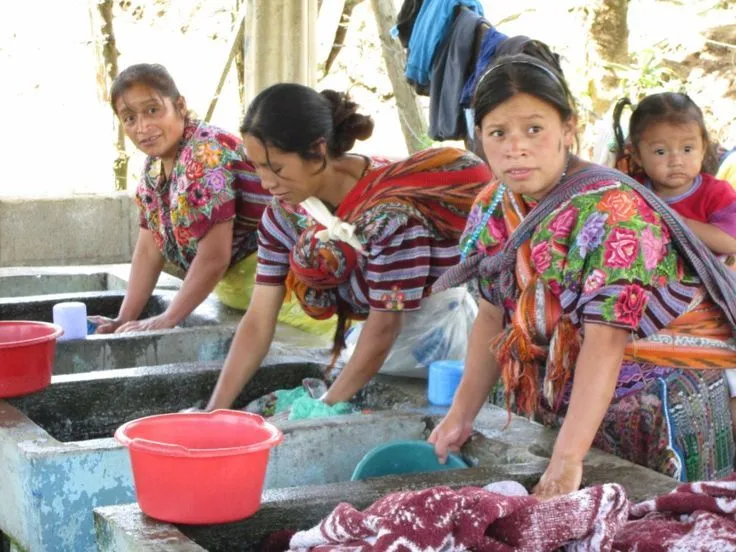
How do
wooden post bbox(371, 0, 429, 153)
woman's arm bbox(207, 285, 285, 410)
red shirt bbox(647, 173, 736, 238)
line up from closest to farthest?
red shirt bbox(647, 173, 736, 238), woman's arm bbox(207, 285, 285, 410), wooden post bbox(371, 0, 429, 153)

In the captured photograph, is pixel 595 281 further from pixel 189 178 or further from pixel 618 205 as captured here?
pixel 189 178

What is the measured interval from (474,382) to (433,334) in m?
0.80

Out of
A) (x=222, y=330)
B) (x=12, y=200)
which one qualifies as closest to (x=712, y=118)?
(x=12, y=200)

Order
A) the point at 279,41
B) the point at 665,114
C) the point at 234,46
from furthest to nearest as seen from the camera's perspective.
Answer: the point at 234,46 → the point at 279,41 → the point at 665,114

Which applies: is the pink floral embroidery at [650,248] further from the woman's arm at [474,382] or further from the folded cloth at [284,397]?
the folded cloth at [284,397]

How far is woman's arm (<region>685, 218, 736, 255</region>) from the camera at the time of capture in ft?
12.2

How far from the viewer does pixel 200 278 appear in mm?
4922

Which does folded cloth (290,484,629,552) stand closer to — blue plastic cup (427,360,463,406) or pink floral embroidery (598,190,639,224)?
pink floral embroidery (598,190,639,224)

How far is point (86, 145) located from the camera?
15.9 meters

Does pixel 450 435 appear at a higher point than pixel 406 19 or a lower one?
lower

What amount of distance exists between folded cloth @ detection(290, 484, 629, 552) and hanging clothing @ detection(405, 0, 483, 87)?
3.61m

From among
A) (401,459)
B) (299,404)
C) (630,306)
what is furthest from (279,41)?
(630,306)

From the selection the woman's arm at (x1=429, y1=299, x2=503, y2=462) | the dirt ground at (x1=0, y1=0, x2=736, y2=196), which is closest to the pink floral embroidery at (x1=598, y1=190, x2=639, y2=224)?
the woman's arm at (x1=429, y1=299, x2=503, y2=462)

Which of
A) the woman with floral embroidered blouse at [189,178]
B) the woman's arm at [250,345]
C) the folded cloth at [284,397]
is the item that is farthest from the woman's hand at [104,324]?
the woman's arm at [250,345]
